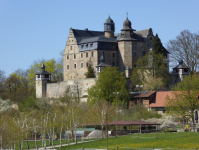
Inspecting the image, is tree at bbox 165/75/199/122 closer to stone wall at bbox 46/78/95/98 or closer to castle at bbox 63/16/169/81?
castle at bbox 63/16/169/81

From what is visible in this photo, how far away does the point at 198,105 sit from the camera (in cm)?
5525

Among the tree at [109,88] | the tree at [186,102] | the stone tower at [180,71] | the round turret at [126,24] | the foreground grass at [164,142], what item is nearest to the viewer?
the foreground grass at [164,142]

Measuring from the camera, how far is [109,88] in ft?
233

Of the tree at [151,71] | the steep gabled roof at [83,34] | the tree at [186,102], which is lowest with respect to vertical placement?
the tree at [186,102]

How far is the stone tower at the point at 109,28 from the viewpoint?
292 feet

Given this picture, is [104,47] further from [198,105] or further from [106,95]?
[198,105]

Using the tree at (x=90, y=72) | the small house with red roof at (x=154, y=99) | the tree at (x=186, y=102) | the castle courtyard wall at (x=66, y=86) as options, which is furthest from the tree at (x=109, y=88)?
the tree at (x=186, y=102)

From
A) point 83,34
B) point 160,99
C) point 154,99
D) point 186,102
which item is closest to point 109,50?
point 83,34

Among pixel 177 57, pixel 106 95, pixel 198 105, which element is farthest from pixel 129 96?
pixel 198 105

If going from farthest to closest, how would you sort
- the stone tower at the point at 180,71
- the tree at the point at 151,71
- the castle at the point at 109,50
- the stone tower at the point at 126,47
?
the castle at the point at 109,50 < the stone tower at the point at 126,47 < the stone tower at the point at 180,71 < the tree at the point at 151,71

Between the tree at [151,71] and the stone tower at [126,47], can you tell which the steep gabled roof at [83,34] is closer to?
the stone tower at [126,47]

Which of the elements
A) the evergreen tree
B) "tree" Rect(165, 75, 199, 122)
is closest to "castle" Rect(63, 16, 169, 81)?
the evergreen tree

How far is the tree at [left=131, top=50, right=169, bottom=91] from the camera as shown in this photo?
74562mm

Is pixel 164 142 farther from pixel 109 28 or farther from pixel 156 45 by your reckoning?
pixel 109 28
